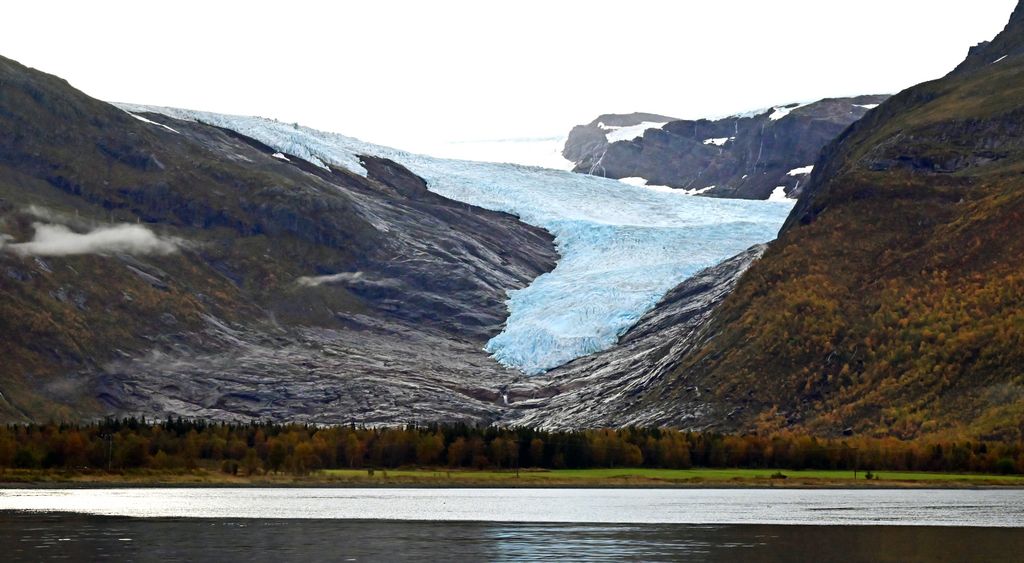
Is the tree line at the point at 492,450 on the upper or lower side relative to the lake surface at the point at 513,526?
→ lower

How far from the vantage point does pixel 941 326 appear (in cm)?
19912

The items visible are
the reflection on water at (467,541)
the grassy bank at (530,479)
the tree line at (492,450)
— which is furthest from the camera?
the tree line at (492,450)

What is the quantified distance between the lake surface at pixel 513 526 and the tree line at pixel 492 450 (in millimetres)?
22710

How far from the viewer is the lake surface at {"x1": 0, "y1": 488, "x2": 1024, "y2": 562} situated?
75062 millimetres

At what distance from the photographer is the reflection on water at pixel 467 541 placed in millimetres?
73312

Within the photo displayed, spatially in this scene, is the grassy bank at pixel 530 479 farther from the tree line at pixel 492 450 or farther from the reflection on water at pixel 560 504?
the reflection on water at pixel 560 504

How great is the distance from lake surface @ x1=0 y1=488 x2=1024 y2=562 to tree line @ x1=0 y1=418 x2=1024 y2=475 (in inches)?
894

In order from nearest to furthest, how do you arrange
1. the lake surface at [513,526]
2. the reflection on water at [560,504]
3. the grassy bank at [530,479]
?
1. the lake surface at [513,526]
2. the reflection on water at [560,504]
3. the grassy bank at [530,479]

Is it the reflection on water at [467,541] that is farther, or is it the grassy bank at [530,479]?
the grassy bank at [530,479]

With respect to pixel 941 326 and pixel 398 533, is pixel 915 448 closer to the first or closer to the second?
pixel 941 326

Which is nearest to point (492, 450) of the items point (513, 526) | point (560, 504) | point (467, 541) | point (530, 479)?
point (530, 479)

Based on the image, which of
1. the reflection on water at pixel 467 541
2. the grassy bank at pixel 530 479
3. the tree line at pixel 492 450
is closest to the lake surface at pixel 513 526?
the reflection on water at pixel 467 541

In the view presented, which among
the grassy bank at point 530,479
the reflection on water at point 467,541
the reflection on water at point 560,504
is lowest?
the grassy bank at point 530,479

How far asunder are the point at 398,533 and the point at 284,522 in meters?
11.8
